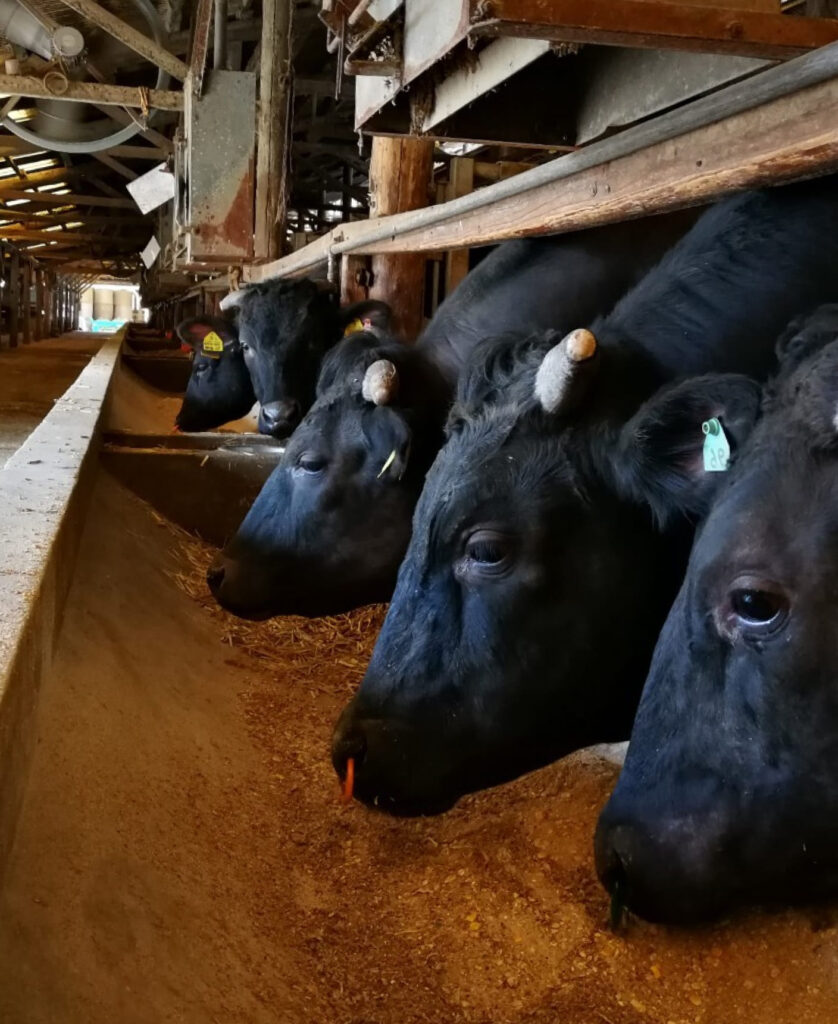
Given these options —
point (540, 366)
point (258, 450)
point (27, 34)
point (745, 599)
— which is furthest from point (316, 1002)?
point (27, 34)

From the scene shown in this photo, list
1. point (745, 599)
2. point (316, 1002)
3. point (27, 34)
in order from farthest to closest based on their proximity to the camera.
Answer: point (27, 34), point (316, 1002), point (745, 599)

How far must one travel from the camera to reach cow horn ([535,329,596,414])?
8.14ft

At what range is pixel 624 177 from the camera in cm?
Result: 277

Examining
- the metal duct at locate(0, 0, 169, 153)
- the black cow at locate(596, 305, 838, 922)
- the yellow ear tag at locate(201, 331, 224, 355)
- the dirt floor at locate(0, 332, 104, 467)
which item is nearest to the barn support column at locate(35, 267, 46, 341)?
the dirt floor at locate(0, 332, 104, 467)

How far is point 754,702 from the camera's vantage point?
1.85m

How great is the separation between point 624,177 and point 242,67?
9926 millimetres

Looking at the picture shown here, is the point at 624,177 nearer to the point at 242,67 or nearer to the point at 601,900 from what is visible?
the point at 601,900

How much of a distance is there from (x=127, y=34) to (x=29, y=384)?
17.0ft

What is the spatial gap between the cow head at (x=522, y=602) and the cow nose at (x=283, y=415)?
12.2 feet

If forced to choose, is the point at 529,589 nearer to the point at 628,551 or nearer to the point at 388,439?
the point at 628,551

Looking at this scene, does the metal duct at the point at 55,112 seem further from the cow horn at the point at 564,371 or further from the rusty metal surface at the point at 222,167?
the cow horn at the point at 564,371

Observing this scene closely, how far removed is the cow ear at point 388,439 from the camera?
355 cm

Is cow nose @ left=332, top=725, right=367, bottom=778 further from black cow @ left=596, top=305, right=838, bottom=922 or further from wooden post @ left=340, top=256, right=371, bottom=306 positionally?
wooden post @ left=340, top=256, right=371, bottom=306

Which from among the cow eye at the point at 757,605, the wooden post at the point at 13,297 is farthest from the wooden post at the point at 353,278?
the wooden post at the point at 13,297
